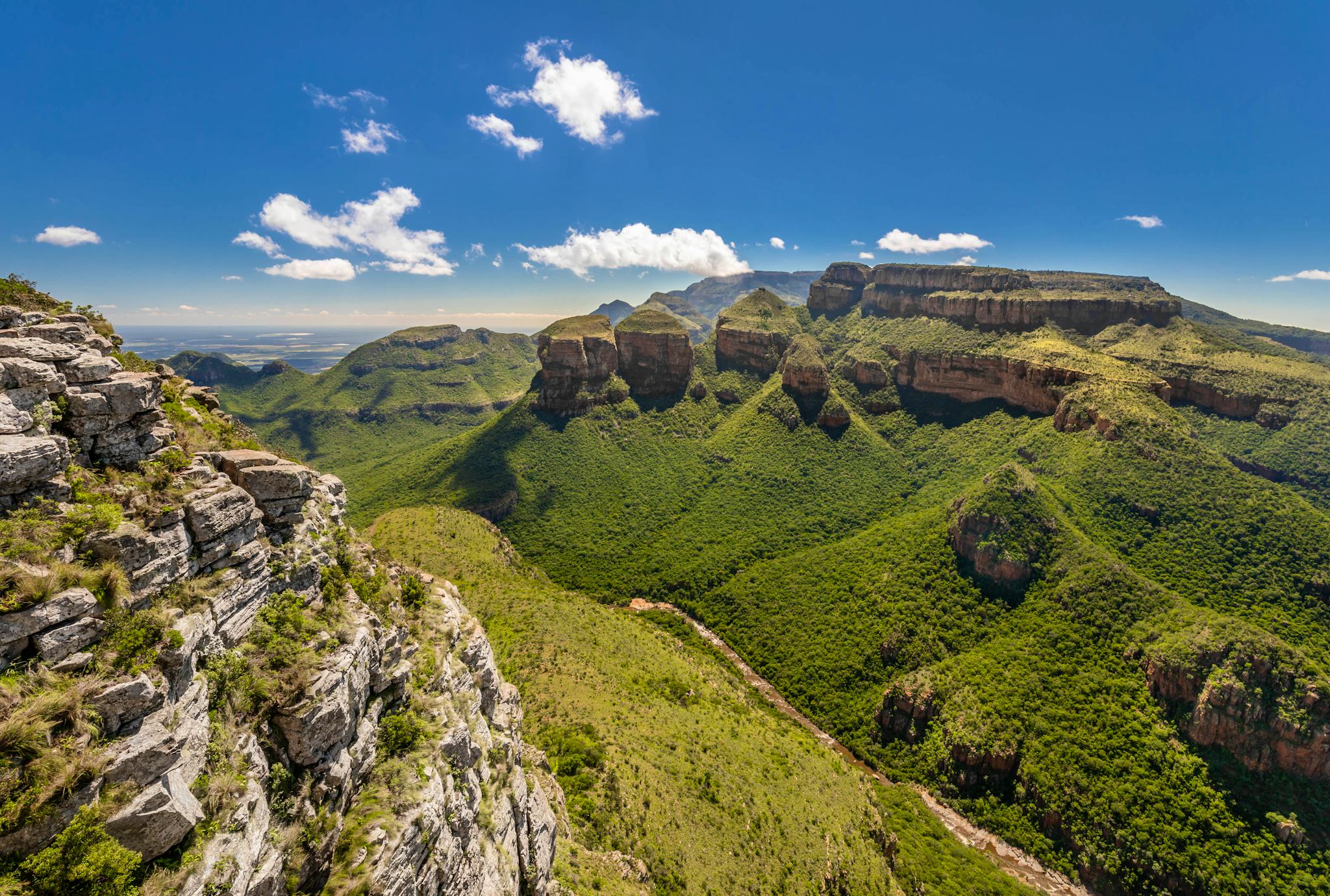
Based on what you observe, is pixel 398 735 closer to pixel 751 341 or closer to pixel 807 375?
pixel 807 375

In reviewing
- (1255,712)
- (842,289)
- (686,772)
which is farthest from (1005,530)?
(842,289)

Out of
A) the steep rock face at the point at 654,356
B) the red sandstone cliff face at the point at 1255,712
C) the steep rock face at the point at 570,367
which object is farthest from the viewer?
the steep rock face at the point at 654,356

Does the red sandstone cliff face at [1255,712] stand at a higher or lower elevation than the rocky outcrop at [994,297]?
lower

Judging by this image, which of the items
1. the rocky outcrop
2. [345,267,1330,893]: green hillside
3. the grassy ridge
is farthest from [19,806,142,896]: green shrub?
the rocky outcrop

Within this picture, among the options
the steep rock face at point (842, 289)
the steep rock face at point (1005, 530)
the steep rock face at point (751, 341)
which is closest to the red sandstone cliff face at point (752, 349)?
the steep rock face at point (751, 341)

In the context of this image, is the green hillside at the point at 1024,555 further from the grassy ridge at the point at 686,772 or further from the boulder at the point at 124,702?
the boulder at the point at 124,702

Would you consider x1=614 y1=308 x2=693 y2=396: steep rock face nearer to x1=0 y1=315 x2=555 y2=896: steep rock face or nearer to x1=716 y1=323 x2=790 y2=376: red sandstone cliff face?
x1=716 y1=323 x2=790 y2=376: red sandstone cliff face

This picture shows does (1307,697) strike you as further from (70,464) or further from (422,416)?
(422,416)
